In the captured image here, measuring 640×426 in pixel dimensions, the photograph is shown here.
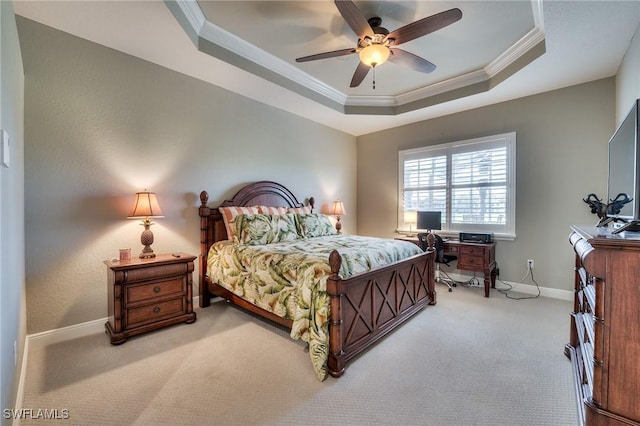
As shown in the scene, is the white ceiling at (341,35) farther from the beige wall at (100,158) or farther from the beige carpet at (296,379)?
the beige carpet at (296,379)

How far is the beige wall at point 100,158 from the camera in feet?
8.07

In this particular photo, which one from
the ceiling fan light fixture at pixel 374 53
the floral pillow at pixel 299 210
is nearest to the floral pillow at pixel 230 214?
the floral pillow at pixel 299 210

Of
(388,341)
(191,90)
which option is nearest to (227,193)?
(191,90)

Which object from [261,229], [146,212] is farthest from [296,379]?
[146,212]

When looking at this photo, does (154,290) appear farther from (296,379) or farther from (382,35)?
(382,35)

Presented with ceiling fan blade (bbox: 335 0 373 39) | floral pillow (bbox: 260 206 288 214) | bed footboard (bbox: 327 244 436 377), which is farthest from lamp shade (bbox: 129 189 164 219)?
ceiling fan blade (bbox: 335 0 373 39)

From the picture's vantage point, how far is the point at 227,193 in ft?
12.5

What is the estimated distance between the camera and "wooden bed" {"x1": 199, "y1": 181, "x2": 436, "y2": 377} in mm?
2064

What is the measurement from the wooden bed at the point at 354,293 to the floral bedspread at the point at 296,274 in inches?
3.2

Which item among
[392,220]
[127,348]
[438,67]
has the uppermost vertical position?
[438,67]

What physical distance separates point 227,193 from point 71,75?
6.22ft

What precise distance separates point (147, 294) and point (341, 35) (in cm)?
328

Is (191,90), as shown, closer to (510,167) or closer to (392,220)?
(392,220)

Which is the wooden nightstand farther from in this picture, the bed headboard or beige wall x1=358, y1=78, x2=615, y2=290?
beige wall x1=358, y1=78, x2=615, y2=290
